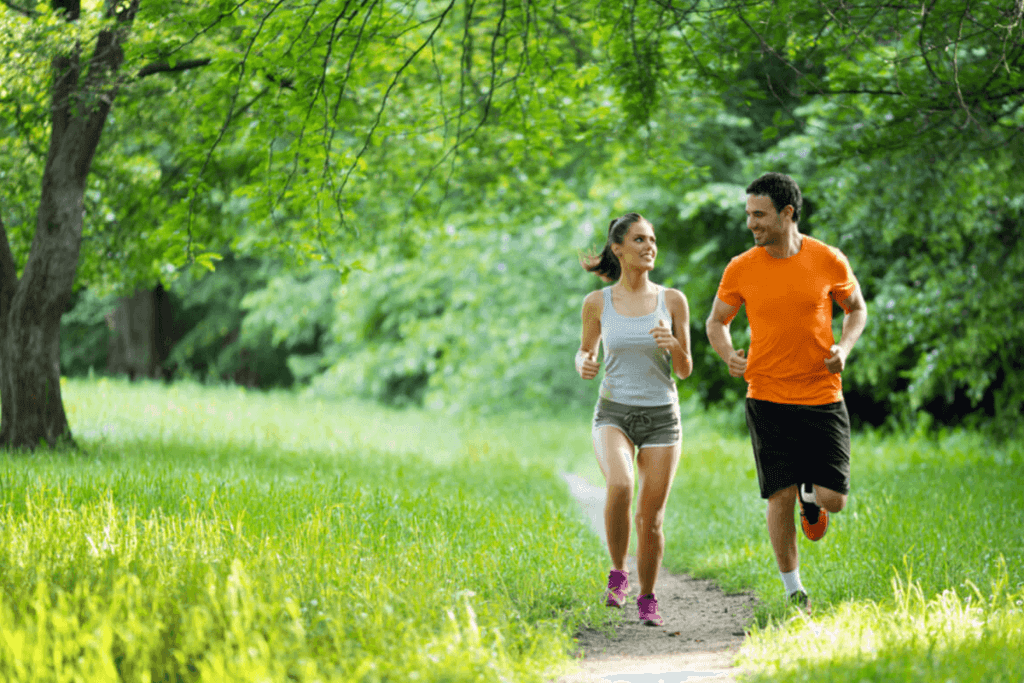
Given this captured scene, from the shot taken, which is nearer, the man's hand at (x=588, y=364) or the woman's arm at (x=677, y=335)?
the woman's arm at (x=677, y=335)

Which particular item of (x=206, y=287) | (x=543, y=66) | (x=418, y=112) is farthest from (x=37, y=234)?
(x=206, y=287)

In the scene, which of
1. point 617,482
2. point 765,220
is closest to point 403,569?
point 617,482

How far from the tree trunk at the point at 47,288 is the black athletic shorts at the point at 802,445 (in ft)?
20.0

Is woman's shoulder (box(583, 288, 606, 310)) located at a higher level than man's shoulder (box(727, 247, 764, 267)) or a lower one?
lower

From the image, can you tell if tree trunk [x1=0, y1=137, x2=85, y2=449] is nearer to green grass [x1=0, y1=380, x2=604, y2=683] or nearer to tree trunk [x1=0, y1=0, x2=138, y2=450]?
tree trunk [x1=0, y1=0, x2=138, y2=450]

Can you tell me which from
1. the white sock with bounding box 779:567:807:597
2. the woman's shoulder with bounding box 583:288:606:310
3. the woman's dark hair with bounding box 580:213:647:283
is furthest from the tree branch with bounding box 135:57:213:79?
the white sock with bounding box 779:567:807:597

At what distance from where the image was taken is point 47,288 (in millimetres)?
7754

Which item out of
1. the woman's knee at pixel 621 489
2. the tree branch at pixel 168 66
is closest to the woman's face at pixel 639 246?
the woman's knee at pixel 621 489

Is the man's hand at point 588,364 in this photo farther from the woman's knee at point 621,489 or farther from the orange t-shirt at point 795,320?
the orange t-shirt at point 795,320

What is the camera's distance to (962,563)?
5.09m

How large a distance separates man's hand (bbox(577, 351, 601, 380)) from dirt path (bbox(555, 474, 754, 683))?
1.39 meters

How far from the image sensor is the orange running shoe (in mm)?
4910

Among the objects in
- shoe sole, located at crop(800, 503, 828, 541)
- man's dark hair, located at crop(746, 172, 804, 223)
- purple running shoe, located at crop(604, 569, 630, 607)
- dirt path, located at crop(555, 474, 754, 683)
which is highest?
man's dark hair, located at crop(746, 172, 804, 223)

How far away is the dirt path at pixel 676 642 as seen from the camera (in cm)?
398
